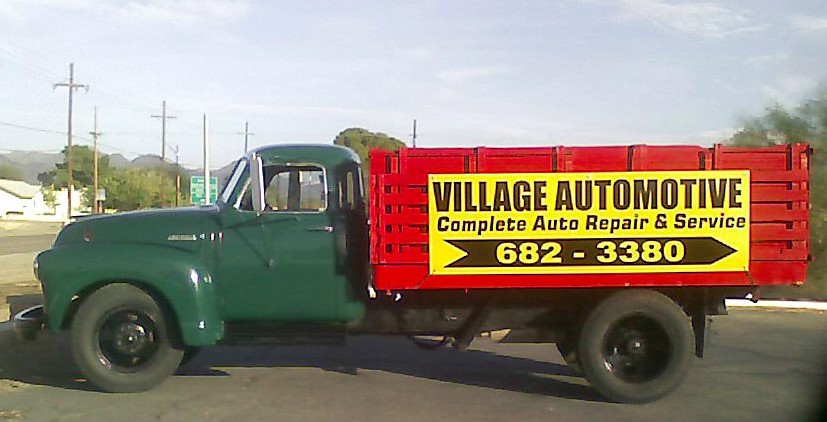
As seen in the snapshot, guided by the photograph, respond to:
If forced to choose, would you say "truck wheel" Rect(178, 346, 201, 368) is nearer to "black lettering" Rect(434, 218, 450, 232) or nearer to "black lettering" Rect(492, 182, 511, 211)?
"black lettering" Rect(434, 218, 450, 232)

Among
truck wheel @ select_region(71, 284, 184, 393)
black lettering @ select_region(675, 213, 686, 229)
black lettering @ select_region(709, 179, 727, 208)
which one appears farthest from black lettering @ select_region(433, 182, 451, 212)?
truck wheel @ select_region(71, 284, 184, 393)

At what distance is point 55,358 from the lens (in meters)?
9.17

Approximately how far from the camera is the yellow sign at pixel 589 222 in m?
7.12

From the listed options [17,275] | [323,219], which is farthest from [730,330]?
[17,275]

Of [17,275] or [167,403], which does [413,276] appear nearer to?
[167,403]

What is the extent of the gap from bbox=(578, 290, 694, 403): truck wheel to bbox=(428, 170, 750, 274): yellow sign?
0.35m

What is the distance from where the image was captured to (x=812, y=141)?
56.3 feet

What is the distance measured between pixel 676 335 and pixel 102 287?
16.6ft

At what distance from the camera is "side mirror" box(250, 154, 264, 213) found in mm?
6969

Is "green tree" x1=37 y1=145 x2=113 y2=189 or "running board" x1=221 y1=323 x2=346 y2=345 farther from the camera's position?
"green tree" x1=37 y1=145 x2=113 y2=189

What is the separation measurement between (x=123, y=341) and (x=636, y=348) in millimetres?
4571

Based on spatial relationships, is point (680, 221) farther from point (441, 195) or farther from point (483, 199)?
point (441, 195)

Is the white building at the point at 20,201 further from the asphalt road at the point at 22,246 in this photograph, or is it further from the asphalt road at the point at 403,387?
the asphalt road at the point at 403,387

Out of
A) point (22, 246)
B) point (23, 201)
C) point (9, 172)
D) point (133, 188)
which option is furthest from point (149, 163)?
point (22, 246)
